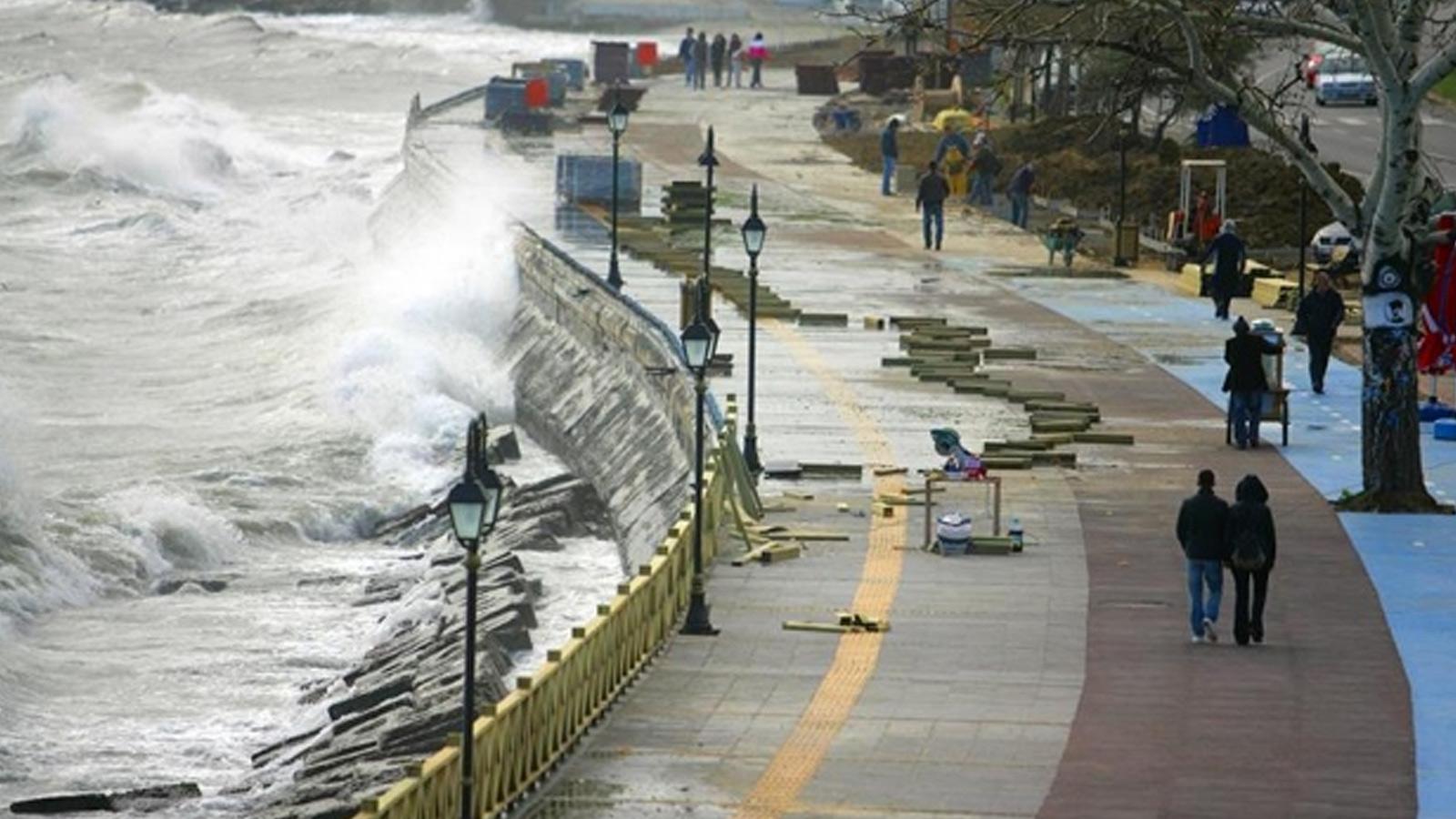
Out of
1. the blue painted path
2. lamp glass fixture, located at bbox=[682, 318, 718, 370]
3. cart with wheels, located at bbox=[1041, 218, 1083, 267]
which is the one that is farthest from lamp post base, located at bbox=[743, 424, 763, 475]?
cart with wheels, located at bbox=[1041, 218, 1083, 267]

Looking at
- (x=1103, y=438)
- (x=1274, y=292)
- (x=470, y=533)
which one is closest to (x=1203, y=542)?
(x=470, y=533)

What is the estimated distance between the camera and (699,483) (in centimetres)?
2914

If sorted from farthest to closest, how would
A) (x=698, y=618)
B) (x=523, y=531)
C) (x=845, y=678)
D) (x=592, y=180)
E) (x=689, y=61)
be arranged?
1. (x=689, y=61)
2. (x=592, y=180)
3. (x=523, y=531)
4. (x=698, y=618)
5. (x=845, y=678)

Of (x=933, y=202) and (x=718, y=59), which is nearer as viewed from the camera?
(x=933, y=202)

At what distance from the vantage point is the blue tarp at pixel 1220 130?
2501 inches

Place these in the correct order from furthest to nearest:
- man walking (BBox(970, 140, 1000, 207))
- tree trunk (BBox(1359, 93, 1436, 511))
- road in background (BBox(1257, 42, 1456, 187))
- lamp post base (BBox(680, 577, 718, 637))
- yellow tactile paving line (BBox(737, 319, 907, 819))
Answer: road in background (BBox(1257, 42, 1456, 187)), man walking (BBox(970, 140, 1000, 207)), tree trunk (BBox(1359, 93, 1436, 511)), lamp post base (BBox(680, 577, 718, 637)), yellow tactile paving line (BBox(737, 319, 907, 819))

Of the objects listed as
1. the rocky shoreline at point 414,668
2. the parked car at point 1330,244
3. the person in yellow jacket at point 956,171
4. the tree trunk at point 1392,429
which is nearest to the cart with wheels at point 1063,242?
the parked car at point 1330,244

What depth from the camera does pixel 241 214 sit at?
8969cm

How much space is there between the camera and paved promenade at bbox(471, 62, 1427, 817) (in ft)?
77.3

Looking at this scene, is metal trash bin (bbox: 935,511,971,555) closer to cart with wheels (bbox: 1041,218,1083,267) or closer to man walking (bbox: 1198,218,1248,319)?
man walking (bbox: 1198,218,1248,319)

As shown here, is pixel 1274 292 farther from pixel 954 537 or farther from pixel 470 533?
pixel 470 533

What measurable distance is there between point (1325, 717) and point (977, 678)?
8.59 feet

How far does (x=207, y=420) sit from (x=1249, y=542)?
27663 millimetres

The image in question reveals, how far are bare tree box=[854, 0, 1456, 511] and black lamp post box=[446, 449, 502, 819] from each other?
12801 millimetres
